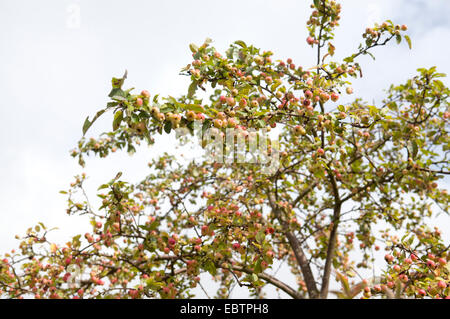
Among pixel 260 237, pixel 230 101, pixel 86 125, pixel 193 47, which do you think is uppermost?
pixel 193 47

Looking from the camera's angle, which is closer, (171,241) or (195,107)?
(195,107)

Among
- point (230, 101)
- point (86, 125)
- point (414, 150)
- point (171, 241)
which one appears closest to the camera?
point (86, 125)

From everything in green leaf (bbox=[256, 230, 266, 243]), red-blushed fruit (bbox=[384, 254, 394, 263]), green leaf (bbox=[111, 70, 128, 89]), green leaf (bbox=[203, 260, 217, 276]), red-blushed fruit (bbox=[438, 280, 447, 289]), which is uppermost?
green leaf (bbox=[111, 70, 128, 89])

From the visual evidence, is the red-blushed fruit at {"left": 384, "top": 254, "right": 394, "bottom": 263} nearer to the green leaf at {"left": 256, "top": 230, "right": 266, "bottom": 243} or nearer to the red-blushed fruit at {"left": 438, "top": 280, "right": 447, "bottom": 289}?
the red-blushed fruit at {"left": 438, "top": 280, "right": 447, "bottom": 289}

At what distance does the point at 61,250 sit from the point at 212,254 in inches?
69.1

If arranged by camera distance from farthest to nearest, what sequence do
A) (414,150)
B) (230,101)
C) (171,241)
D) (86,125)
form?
1. (414,150)
2. (171,241)
3. (230,101)
4. (86,125)

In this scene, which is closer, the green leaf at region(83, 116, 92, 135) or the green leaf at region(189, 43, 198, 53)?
the green leaf at region(83, 116, 92, 135)

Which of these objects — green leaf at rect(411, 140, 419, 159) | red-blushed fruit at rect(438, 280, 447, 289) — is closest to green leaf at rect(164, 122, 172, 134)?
red-blushed fruit at rect(438, 280, 447, 289)

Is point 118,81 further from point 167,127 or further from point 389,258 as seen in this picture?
point 389,258

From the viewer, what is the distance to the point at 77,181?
3.48 m

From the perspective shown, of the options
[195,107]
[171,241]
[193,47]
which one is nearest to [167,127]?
[195,107]

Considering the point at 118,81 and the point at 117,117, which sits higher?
the point at 118,81

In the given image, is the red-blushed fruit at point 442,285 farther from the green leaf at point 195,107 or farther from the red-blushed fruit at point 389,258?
the green leaf at point 195,107
